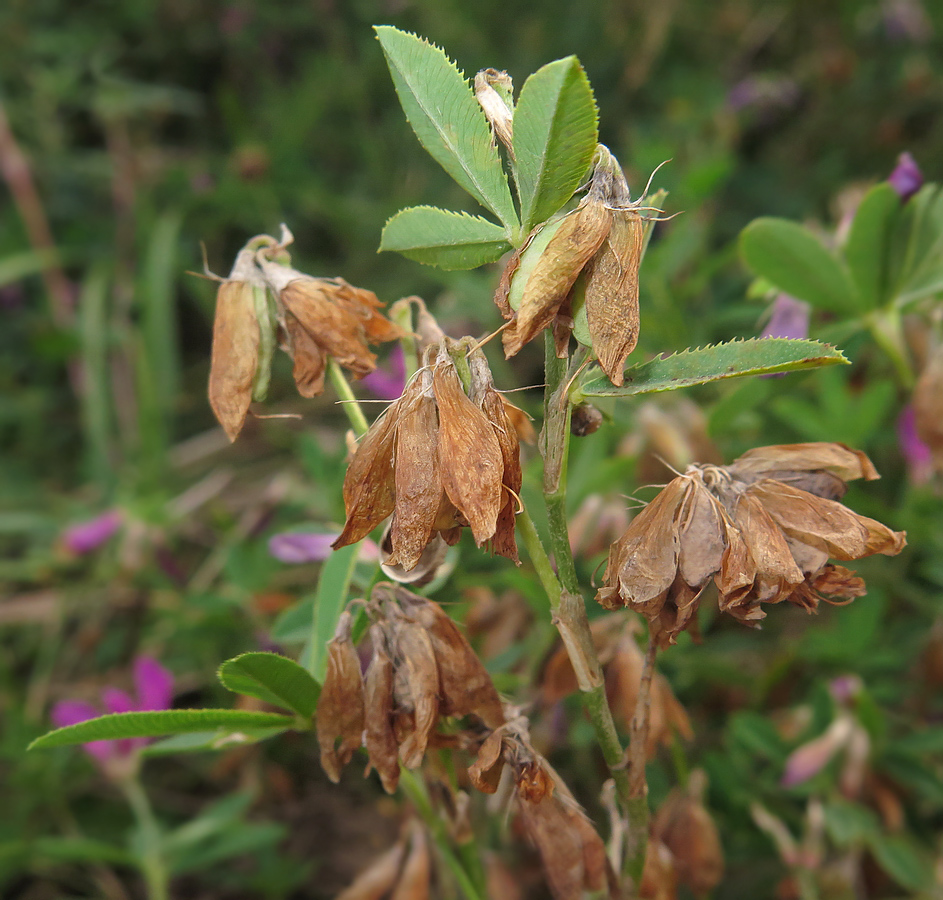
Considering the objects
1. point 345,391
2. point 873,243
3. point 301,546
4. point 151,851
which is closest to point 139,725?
point 345,391

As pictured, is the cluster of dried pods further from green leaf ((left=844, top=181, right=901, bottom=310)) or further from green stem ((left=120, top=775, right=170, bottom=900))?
green stem ((left=120, top=775, right=170, bottom=900))

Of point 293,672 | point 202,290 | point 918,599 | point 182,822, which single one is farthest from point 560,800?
point 202,290

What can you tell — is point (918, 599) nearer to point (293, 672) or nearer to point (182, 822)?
point (293, 672)

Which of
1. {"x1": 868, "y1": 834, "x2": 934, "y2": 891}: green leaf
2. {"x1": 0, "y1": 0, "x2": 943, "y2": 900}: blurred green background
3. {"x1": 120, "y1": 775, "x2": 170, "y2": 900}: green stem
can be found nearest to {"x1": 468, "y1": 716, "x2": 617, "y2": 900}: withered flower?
{"x1": 868, "y1": 834, "x2": 934, "y2": 891}: green leaf

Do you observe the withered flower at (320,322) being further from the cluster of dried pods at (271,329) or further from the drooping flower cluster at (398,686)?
the drooping flower cluster at (398,686)

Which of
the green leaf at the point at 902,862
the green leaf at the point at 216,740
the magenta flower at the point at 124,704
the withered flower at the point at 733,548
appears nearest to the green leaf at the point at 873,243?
the withered flower at the point at 733,548

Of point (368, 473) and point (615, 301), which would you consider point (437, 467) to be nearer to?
point (368, 473)
